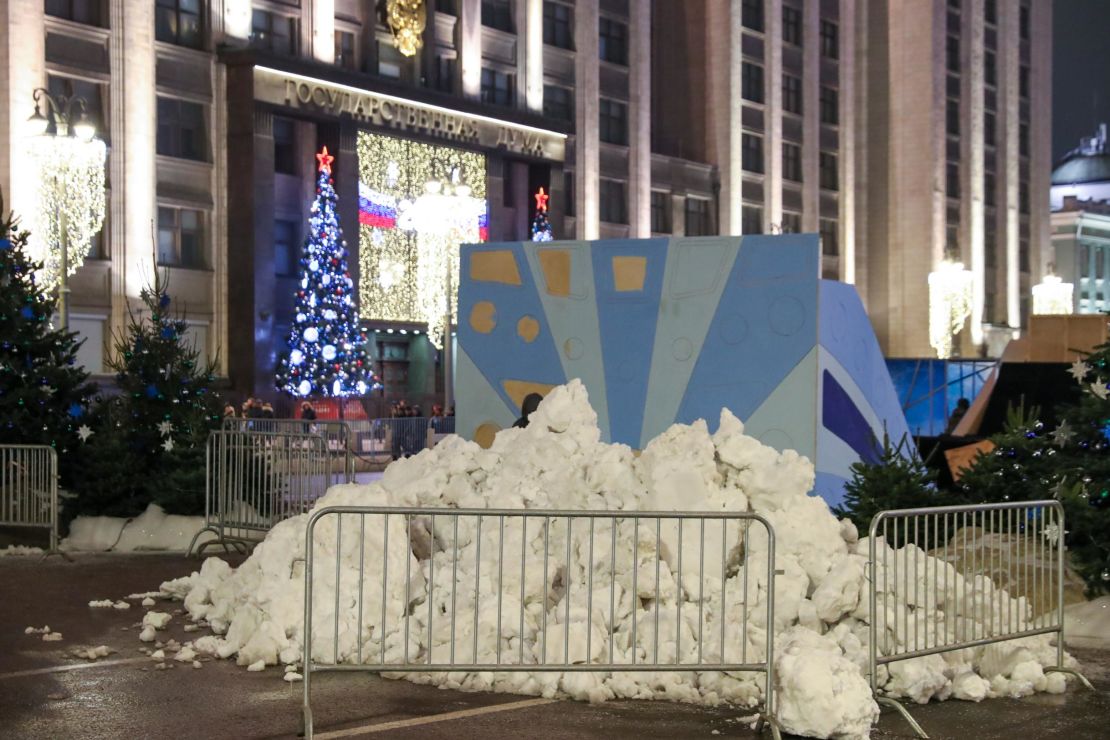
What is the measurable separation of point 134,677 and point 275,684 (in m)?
0.99

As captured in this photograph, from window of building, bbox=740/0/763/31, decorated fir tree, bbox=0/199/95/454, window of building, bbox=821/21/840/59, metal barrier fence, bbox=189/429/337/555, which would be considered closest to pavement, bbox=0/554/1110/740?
metal barrier fence, bbox=189/429/337/555

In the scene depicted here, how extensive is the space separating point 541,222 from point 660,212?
10.2 m

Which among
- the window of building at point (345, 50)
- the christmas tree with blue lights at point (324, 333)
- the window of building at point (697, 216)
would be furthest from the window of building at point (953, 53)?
the christmas tree with blue lights at point (324, 333)

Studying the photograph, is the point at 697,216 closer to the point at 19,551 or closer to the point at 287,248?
the point at 287,248

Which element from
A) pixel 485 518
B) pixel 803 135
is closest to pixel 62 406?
pixel 485 518

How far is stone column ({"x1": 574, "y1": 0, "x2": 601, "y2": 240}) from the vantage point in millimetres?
53000

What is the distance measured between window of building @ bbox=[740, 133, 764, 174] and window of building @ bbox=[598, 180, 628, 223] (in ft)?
26.9

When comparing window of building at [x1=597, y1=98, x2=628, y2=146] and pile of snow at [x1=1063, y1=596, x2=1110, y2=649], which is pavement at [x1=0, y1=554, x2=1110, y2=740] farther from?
window of building at [x1=597, y1=98, x2=628, y2=146]

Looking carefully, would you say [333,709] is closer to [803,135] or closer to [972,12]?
[803,135]

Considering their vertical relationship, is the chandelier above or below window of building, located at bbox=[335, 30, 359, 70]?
below

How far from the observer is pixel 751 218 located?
205 ft

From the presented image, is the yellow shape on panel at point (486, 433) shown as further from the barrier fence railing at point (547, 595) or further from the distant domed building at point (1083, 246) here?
the distant domed building at point (1083, 246)

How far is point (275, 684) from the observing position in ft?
29.7

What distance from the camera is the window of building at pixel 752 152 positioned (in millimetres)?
61750
